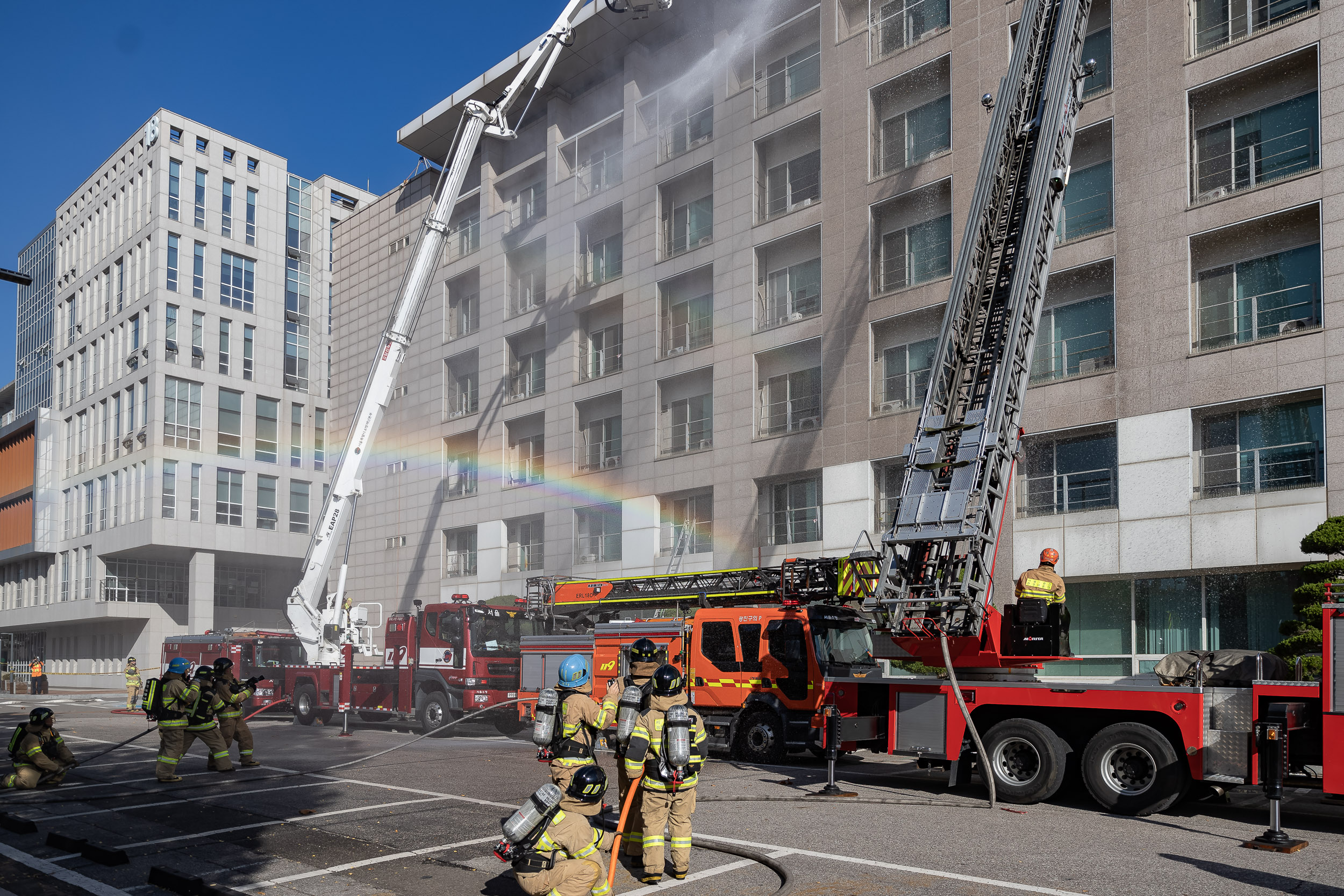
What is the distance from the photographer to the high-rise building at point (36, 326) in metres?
69.1

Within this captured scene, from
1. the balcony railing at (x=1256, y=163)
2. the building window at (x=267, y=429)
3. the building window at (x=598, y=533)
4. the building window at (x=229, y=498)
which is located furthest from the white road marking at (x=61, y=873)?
the building window at (x=267, y=429)

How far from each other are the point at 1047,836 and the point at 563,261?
106ft

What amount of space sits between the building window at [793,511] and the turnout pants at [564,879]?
76.6 ft

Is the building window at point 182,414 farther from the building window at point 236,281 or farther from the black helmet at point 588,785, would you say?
the black helmet at point 588,785

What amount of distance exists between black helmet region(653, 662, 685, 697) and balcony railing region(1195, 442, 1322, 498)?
1769 centimetres

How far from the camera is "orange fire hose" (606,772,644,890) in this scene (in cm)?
734

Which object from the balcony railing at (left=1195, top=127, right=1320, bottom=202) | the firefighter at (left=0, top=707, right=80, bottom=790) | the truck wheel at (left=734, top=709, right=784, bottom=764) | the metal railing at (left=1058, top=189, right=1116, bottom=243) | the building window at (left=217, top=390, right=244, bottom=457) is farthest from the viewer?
the building window at (left=217, top=390, right=244, bottom=457)

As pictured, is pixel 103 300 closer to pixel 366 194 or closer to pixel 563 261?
pixel 366 194

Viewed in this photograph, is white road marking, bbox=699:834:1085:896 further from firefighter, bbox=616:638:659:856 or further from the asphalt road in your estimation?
firefighter, bbox=616:638:659:856

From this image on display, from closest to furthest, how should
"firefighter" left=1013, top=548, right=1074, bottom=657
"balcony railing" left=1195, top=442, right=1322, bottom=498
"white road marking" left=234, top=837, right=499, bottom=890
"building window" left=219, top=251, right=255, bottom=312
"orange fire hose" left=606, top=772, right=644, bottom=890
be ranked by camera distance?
"orange fire hose" left=606, top=772, right=644, bottom=890 → "white road marking" left=234, top=837, right=499, bottom=890 → "firefighter" left=1013, top=548, right=1074, bottom=657 → "balcony railing" left=1195, top=442, right=1322, bottom=498 → "building window" left=219, top=251, right=255, bottom=312

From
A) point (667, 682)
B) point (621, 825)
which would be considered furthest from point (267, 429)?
point (621, 825)

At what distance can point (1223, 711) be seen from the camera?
10656 mm

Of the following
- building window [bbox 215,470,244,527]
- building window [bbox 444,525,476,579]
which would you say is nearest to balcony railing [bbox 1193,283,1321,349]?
building window [bbox 444,525,476,579]

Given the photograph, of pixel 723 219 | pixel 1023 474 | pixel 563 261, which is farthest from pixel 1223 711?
pixel 563 261
